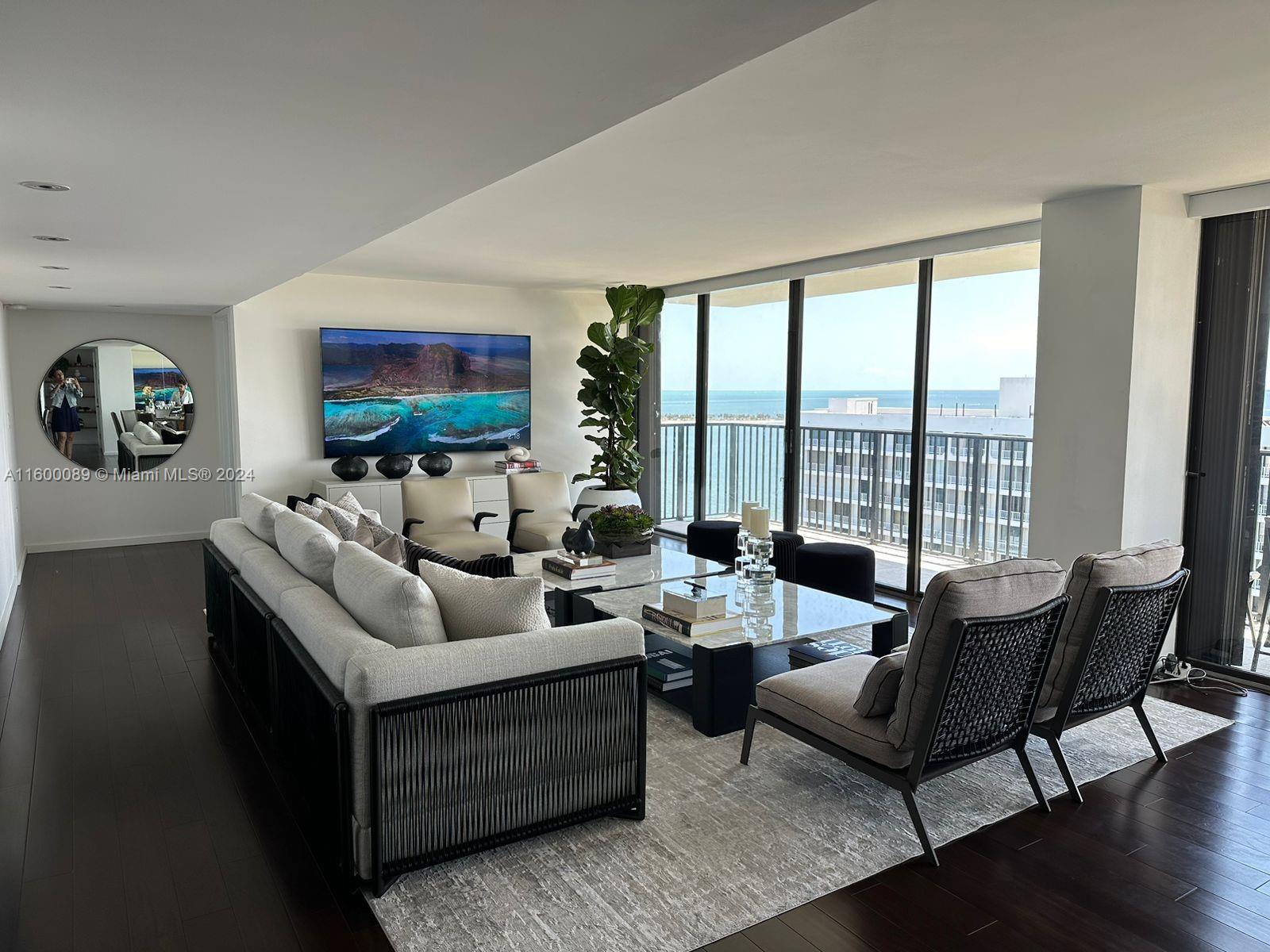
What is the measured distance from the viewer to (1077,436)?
453 centimetres

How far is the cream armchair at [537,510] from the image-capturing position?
260 inches

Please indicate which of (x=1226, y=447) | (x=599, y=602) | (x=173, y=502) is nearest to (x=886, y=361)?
(x=1226, y=447)

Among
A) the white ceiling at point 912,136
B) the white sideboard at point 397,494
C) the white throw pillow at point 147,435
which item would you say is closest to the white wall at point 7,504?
the white throw pillow at point 147,435

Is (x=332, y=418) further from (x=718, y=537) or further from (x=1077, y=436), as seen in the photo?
(x=1077, y=436)

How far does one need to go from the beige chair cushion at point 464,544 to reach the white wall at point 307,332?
6.01ft

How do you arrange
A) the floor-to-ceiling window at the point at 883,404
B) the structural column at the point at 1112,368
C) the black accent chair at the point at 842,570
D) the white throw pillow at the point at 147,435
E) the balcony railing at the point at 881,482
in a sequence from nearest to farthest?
1. the structural column at the point at 1112,368
2. the black accent chair at the point at 842,570
3. the floor-to-ceiling window at the point at 883,404
4. the balcony railing at the point at 881,482
5. the white throw pillow at the point at 147,435

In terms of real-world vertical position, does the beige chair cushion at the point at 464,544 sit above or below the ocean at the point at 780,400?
below

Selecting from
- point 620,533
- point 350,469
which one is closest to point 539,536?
point 620,533

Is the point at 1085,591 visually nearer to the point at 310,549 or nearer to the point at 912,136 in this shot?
the point at 912,136

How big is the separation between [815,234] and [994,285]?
1.29m

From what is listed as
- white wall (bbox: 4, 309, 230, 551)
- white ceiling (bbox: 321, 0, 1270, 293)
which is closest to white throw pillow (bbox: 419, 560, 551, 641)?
white ceiling (bbox: 321, 0, 1270, 293)

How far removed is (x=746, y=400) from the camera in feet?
26.3

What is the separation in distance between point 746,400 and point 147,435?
223 inches

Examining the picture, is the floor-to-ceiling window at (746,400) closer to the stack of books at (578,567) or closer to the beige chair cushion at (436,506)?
the beige chair cushion at (436,506)
